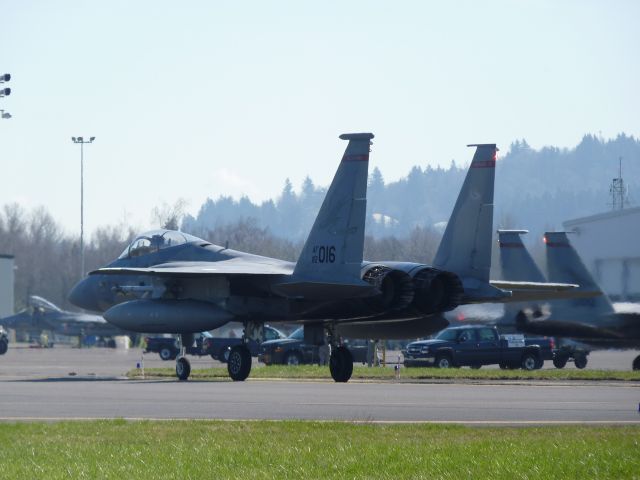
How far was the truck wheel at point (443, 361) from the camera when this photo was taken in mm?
38844

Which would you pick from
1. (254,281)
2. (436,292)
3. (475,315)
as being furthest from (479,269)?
(475,315)

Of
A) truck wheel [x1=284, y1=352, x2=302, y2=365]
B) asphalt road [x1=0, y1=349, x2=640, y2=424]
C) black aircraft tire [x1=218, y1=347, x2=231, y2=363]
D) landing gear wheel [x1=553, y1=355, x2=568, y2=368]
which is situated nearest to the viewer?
asphalt road [x1=0, y1=349, x2=640, y2=424]

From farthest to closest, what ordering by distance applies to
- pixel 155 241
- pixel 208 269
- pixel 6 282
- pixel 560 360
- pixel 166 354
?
1. pixel 6 282
2. pixel 166 354
3. pixel 560 360
4. pixel 155 241
5. pixel 208 269

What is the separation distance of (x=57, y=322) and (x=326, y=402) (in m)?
56.2

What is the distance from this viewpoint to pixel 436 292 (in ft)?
83.2

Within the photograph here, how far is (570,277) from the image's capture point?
36156 millimetres

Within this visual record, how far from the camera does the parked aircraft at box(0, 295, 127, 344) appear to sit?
71375 millimetres

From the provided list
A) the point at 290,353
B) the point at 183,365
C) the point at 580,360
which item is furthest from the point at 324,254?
the point at 580,360

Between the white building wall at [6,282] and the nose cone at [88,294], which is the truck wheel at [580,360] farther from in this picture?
the white building wall at [6,282]

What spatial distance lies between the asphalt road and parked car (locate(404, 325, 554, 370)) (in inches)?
529

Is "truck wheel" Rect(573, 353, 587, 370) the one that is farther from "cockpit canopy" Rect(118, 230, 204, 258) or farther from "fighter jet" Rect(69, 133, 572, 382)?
"cockpit canopy" Rect(118, 230, 204, 258)

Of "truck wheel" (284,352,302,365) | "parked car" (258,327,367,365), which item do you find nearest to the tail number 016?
"parked car" (258,327,367,365)

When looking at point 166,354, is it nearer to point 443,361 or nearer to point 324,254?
point 443,361

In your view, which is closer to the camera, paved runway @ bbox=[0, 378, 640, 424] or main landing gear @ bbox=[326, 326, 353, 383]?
paved runway @ bbox=[0, 378, 640, 424]
